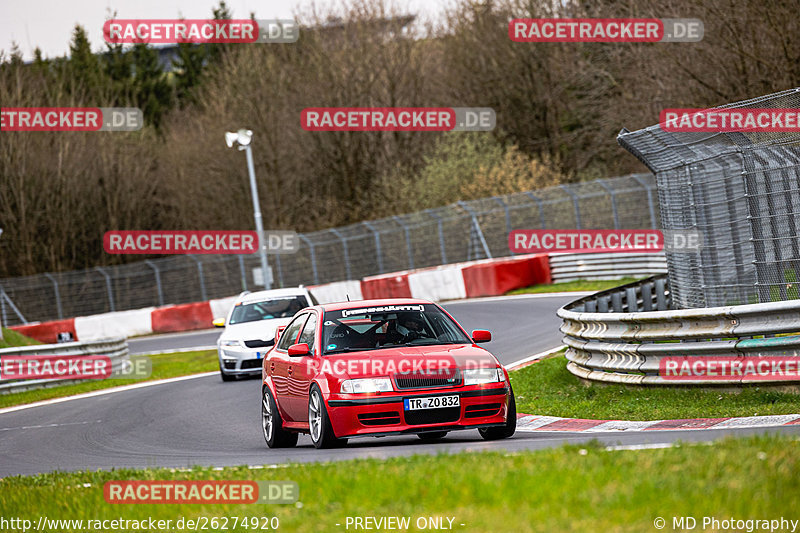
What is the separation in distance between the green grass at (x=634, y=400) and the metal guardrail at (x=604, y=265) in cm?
1467

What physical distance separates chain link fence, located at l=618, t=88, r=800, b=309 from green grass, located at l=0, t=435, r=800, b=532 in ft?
18.0

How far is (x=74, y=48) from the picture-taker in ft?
266

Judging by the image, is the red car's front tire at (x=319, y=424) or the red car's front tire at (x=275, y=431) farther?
the red car's front tire at (x=275, y=431)

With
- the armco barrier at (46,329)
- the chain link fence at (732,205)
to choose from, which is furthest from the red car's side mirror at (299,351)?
the armco barrier at (46,329)

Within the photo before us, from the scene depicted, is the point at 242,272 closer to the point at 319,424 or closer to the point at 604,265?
the point at 604,265

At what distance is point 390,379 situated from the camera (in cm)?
1009

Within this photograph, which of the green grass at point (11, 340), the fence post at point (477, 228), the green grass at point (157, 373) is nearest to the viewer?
the green grass at point (157, 373)

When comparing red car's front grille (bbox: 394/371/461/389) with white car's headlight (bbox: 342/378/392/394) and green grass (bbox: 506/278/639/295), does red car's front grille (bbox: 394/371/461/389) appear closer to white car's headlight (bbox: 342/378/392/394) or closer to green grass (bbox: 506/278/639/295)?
white car's headlight (bbox: 342/378/392/394)

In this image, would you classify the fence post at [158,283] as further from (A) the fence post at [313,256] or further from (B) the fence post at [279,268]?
(A) the fence post at [313,256]

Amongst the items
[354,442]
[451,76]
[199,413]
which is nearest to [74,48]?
[451,76]

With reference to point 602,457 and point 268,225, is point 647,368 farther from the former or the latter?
point 268,225

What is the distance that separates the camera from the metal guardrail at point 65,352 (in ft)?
79.0
